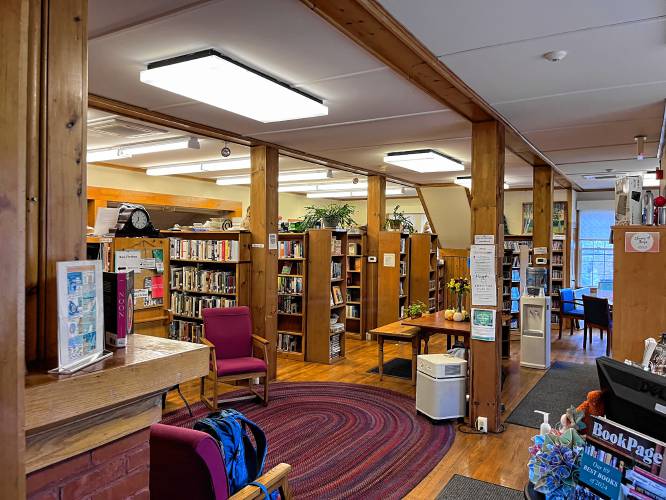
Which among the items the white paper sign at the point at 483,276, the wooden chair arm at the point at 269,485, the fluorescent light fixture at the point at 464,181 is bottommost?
the wooden chair arm at the point at 269,485

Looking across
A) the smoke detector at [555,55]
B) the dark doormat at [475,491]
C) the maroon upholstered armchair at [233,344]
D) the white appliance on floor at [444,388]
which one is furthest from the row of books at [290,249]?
the smoke detector at [555,55]

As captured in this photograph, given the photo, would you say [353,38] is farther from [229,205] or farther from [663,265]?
[229,205]

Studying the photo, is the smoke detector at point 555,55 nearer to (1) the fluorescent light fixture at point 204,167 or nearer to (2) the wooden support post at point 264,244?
(2) the wooden support post at point 264,244

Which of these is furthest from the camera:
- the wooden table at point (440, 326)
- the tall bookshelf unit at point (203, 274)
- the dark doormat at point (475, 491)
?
the tall bookshelf unit at point (203, 274)

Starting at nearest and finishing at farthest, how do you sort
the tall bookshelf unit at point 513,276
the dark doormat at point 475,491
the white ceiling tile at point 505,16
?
the white ceiling tile at point 505,16 < the dark doormat at point 475,491 < the tall bookshelf unit at point 513,276

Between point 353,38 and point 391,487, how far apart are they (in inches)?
112

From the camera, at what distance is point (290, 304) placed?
7191 mm

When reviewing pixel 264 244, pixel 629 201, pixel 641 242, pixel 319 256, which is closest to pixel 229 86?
pixel 264 244

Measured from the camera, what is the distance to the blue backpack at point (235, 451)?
1.90 m

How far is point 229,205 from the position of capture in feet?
33.3

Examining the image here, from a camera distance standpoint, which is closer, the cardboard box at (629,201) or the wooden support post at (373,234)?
the cardboard box at (629,201)

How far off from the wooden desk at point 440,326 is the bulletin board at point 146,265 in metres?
2.76

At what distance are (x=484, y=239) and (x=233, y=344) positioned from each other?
268cm

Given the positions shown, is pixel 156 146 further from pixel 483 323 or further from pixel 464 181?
pixel 464 181
